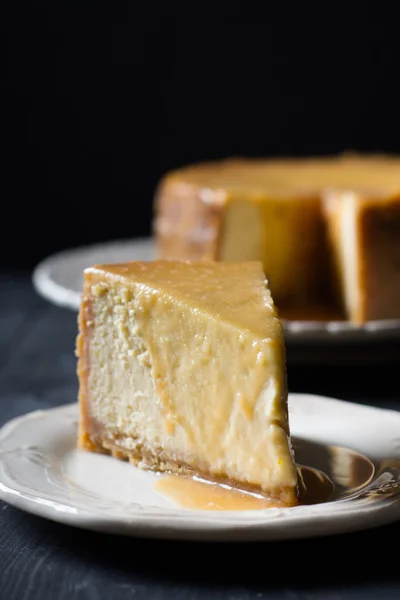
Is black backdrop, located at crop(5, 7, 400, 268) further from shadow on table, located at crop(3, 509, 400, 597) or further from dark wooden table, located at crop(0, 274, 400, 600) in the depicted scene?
shadow on table, located at crop(3, 509, 400, 597)

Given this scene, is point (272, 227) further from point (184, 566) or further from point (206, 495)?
point (184, 566)

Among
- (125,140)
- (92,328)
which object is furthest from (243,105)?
(92,328)

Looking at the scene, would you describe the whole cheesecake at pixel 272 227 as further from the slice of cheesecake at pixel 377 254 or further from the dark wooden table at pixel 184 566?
the dark wooden table at pixel 184 566

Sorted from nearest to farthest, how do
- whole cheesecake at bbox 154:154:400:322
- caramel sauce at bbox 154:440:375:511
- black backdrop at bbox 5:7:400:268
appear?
caramel sauce at bbox 154:440:375:511 → whole cheesecake at bbox 154:154:400:322 → black backdrop at bbox 5:7:400:268

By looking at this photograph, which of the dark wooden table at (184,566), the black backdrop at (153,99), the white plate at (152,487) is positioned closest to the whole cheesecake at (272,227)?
the black backdrop at (153,99)

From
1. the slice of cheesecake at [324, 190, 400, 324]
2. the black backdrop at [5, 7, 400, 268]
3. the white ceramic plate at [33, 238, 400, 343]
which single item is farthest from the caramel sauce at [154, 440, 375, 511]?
the black backdrop at [5, 7, 400, 268]
